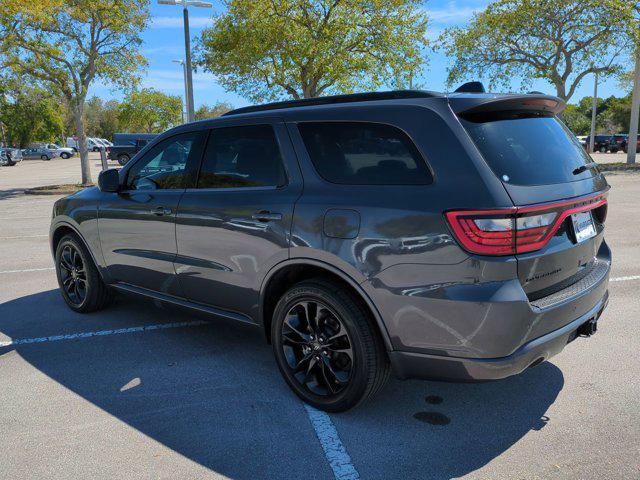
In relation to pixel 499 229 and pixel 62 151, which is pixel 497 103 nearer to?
pixel 499 229

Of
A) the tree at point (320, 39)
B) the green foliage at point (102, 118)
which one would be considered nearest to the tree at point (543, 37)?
the tree at point (320, 39)

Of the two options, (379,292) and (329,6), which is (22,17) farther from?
(379,292)

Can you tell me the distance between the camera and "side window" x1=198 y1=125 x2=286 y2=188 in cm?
349

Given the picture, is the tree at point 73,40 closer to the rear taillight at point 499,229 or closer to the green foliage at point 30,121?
the rear taillight at point 499,229

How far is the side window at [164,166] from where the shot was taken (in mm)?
4129

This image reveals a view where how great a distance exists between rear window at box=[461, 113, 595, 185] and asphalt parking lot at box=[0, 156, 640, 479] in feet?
4.53

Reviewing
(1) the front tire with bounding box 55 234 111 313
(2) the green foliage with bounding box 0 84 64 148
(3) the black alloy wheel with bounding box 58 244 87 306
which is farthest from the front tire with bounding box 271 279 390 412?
(2) the green foliage with bounding box 0 84 64 148

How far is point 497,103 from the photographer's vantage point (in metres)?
2.88

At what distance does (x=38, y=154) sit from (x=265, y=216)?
60029 millimetres

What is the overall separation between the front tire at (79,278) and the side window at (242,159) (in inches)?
70.7

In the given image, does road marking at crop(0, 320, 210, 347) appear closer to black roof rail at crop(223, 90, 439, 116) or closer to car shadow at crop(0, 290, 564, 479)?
car shadow at crop(0, 290, 564, 479)

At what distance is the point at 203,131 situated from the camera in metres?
4.01

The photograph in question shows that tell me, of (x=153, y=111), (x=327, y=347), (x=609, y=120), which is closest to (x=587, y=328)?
(x=327, y=347)

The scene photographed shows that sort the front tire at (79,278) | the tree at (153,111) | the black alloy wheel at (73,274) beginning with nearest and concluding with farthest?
the front tire at (79,278) < the black alloy wheel at (73,274) < the tree at (153,111)
